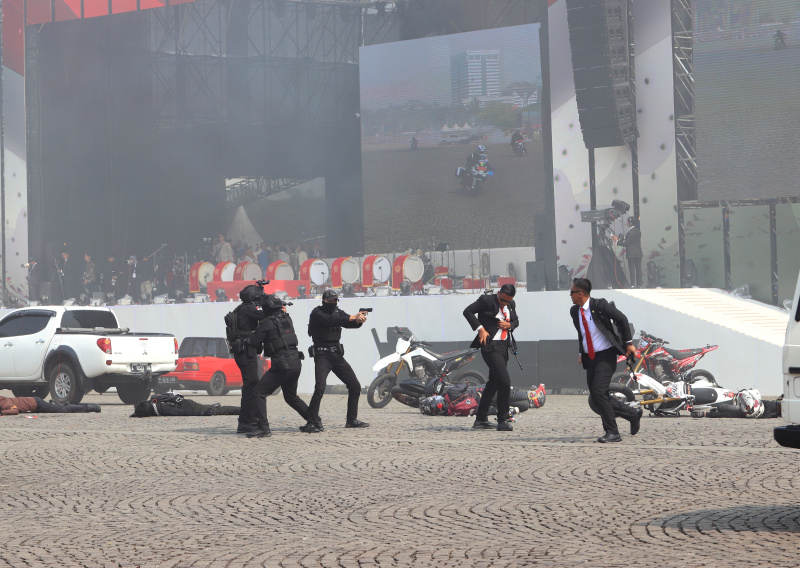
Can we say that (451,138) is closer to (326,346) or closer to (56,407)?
(56,407)

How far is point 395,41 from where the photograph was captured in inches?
1423

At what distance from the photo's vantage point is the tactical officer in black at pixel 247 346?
43.6 feet

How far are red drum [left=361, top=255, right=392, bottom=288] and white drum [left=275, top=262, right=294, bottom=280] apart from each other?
2.59 metres

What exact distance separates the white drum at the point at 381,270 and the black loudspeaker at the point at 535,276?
175 inches

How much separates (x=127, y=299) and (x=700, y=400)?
78.0 ft

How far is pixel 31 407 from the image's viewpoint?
58.3 feet

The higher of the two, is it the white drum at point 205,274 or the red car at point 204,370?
the white drum at point 205,274

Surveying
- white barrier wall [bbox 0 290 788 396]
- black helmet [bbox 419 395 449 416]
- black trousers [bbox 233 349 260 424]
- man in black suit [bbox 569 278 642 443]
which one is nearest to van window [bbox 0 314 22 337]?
white barrier wall [bbox 0 290 788 396]

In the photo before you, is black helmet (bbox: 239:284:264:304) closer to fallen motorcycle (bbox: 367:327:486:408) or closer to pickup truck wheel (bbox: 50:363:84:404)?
fallen motorcycle (bbox: 367:327:486:408)

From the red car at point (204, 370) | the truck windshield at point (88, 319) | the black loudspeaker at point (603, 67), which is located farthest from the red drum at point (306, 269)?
the truck windshield at point (88, 319)

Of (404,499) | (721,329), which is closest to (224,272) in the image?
(721,329)

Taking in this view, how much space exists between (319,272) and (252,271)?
214 centimetres

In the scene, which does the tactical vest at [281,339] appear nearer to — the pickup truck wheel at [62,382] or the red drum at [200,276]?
the pickup truck wheel at [62,382]

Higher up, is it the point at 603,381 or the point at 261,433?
the point at 603,381
